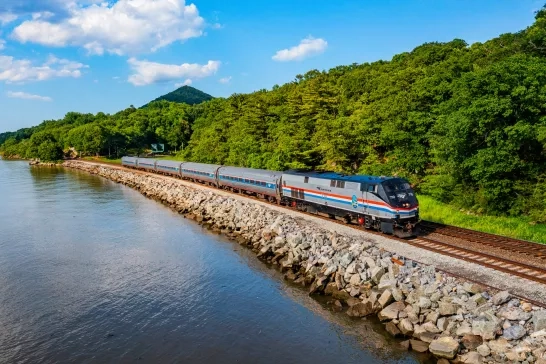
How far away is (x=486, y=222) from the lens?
30609 mm

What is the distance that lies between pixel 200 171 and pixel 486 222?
44.8 metres

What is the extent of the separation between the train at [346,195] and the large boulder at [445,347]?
37.1ft

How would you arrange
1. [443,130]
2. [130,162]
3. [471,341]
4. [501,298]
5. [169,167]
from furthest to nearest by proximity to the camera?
[130,162], [169,167], [443,130], [501,298], [471,341]

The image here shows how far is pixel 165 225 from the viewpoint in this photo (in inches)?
1690

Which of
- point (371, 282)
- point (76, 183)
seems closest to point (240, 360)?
point (371, 282)

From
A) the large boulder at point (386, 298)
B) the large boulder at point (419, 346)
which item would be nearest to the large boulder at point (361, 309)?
Result: the large boulder at point (386, 298)

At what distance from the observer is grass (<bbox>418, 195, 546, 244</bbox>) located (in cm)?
2723

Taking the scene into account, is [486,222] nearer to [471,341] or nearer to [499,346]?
[471,341]

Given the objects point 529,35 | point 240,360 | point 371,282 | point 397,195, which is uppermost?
point 529,35

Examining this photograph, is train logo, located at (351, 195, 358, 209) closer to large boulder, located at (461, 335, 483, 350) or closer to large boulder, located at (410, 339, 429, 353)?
large boulder, located at (410, 339, 429, 353)

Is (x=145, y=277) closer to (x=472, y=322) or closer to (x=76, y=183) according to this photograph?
(x=472, y=322)

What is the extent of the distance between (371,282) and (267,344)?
6.41 m

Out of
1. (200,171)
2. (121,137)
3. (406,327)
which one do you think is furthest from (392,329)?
(121,137)

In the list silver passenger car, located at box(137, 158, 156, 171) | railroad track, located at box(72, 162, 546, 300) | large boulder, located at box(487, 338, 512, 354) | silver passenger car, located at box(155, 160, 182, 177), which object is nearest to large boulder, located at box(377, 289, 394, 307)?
large boulder, located at box(487, 338, 512, 354)
